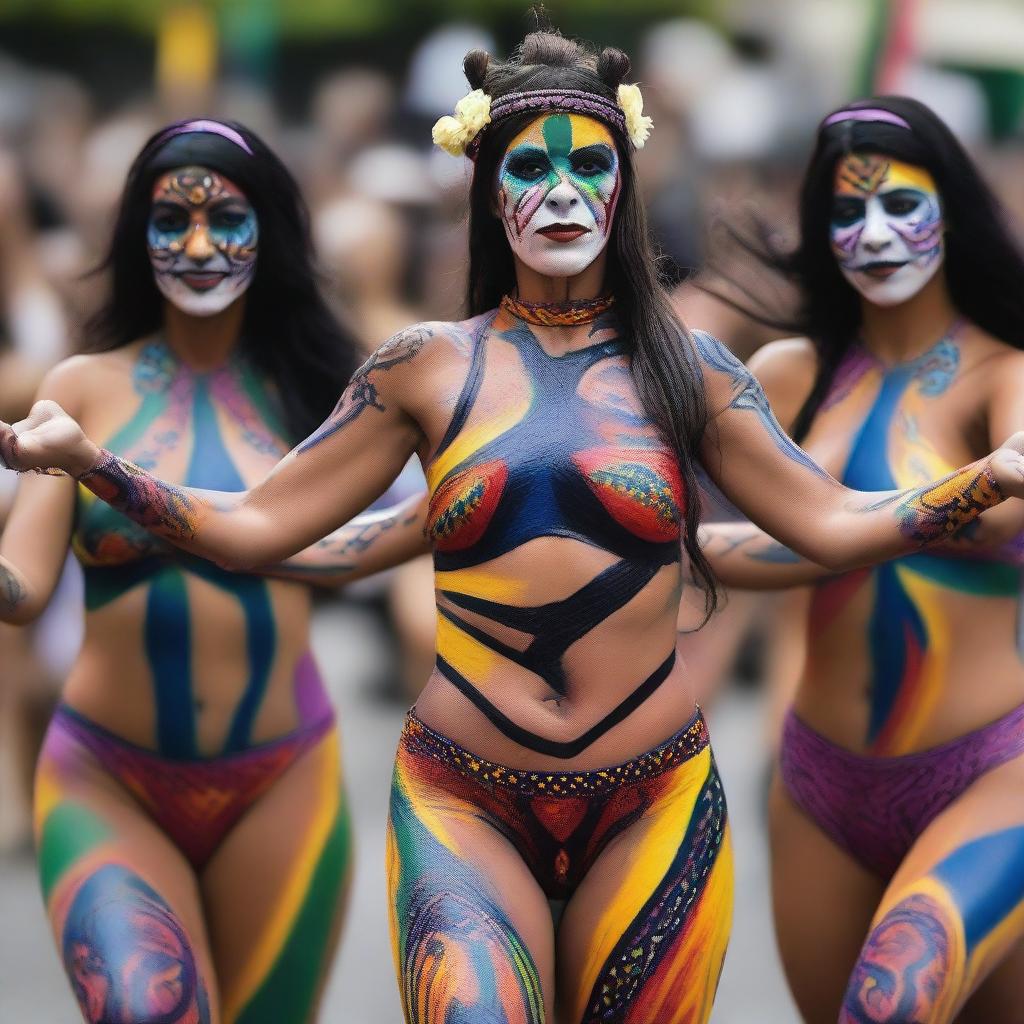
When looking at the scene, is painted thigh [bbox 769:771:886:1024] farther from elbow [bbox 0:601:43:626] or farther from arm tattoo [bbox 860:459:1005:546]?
elbow [bbox 0:601:43:626]

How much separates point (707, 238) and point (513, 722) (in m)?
2.15

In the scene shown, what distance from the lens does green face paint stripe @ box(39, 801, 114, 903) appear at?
477cm

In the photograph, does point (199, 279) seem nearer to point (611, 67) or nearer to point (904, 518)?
point (611, 67)

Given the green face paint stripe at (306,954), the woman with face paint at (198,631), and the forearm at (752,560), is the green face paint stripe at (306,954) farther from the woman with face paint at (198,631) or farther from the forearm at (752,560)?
the forearm at (752,560)

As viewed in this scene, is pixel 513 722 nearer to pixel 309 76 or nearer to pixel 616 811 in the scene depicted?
pixel 616 811

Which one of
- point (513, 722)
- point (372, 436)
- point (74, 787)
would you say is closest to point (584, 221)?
point (372, 436)

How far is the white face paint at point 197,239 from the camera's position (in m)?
5.17

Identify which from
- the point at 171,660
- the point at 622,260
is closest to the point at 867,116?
the point at 622,260

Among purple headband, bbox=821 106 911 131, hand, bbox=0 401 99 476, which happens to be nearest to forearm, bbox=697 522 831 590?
purple headband, bbox=821 106 911 131

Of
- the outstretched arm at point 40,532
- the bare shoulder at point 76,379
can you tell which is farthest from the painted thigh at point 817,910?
the bare shoulder at point 76,379

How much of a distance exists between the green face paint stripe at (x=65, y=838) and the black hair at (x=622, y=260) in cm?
141

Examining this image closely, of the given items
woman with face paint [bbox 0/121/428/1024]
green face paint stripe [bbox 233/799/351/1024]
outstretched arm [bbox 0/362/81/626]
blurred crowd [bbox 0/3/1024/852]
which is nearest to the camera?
outstretched arm [bbox 0/362/81/626]

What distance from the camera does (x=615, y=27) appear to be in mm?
19641

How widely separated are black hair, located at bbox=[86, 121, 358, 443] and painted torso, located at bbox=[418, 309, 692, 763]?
1.29 m
